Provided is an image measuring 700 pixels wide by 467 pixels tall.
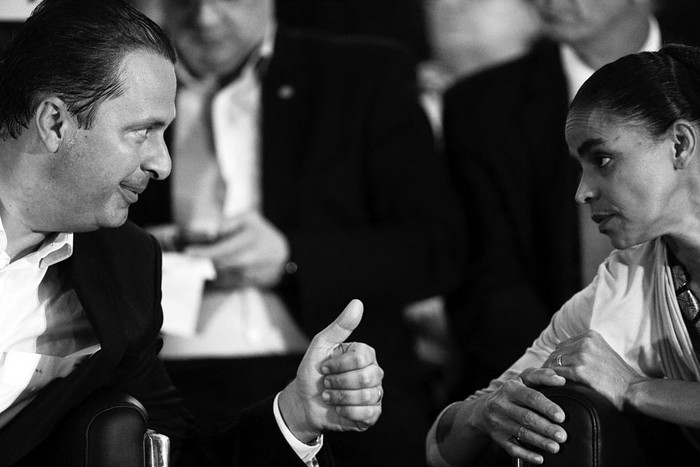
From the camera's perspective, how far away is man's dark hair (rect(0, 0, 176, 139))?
1.67m

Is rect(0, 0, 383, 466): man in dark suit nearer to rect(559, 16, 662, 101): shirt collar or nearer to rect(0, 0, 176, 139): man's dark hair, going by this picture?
rect(0, 0, 176, 139): man's dark hair

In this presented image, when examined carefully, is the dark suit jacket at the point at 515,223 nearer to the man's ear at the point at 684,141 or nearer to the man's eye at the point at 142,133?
the man's ear at the point at 684,141

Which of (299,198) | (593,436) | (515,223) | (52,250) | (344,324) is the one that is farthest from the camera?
(515,223)

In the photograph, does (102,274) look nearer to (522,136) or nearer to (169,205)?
(169,205)

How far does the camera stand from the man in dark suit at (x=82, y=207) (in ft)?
5.48

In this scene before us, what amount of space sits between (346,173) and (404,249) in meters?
0.25

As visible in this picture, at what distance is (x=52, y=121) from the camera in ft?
5.51

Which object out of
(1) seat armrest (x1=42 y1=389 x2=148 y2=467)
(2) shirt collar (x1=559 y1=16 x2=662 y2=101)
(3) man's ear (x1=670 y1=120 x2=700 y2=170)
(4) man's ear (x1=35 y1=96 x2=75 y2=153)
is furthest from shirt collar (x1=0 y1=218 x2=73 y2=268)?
(2) shirt collar (x1=559 y1=16 x2=662 y2=101)

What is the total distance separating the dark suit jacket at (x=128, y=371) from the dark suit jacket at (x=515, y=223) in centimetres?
110

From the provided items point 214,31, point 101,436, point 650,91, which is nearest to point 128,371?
point 101,436

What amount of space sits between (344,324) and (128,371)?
449mm

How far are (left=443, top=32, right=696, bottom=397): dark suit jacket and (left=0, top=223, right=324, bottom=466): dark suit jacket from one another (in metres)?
1.10

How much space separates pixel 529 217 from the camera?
9.12 feet

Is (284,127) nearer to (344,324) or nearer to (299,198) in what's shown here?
(299,198)
